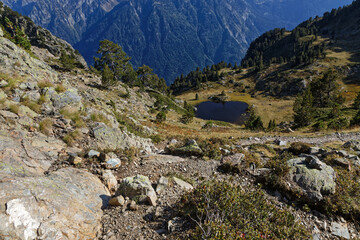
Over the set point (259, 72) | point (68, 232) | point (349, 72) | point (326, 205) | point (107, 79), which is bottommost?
point (326, 205)

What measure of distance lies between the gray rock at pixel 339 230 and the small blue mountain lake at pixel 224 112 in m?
78.6

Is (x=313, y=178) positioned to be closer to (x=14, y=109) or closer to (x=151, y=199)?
(x=151, y=199)

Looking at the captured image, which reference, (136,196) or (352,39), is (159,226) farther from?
(352,39)

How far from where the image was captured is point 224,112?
102 m

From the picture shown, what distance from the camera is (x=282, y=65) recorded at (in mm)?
159125

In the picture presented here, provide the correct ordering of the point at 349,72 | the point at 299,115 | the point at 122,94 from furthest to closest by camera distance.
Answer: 1. the point at 349,72
2. the point at 122,94
3. the point at 299,115

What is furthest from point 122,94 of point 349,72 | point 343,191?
point 349,72

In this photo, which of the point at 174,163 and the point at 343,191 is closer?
the point at 343,191

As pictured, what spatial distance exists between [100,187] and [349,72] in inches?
6663

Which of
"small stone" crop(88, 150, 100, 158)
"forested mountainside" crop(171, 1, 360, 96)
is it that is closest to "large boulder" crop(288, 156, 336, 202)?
"small stone" crop(88, 150, 100, 158)

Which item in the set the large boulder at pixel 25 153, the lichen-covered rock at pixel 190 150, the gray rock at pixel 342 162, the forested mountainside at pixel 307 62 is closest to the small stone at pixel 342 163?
the gray rock at pixel 342 162

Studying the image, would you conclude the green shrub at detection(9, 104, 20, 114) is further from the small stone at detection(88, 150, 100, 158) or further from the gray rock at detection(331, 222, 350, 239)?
the gray rock at detection(331, 222, 350, 239)

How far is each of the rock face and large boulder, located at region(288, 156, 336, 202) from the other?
8402mm

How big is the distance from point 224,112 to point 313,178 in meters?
96.4
